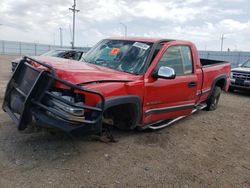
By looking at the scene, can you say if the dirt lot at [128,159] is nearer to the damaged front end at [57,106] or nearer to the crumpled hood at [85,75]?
the damaged front end at [57,106]

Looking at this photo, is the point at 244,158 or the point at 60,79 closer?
the point at 60,79

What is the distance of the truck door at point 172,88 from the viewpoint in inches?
180

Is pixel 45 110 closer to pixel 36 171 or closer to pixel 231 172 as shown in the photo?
pixel 36 171

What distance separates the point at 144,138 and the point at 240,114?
3.80 m

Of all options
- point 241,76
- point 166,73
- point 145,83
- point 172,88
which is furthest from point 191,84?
point 241,76

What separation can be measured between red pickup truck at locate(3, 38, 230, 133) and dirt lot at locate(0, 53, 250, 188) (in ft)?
1.43

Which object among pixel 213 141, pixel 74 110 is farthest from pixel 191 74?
pixel 74 110

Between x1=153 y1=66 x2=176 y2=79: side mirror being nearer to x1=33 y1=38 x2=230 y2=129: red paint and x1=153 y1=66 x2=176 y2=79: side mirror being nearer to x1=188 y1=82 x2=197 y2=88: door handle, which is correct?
x1=33 y1=38 x2=230 y2=129: red paint

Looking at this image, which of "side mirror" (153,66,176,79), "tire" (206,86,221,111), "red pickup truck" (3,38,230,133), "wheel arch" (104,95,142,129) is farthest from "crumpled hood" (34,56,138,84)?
"tire" (206,86,221,111)

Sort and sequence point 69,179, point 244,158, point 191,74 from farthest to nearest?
1. point 191,74
2. point 244,158
3. point 69,179

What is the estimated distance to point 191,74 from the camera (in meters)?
5.57

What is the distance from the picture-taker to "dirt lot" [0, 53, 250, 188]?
3436mm

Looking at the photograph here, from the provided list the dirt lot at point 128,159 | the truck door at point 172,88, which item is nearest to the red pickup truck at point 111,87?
the truck door at point 172,88

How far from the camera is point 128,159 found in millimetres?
4070
